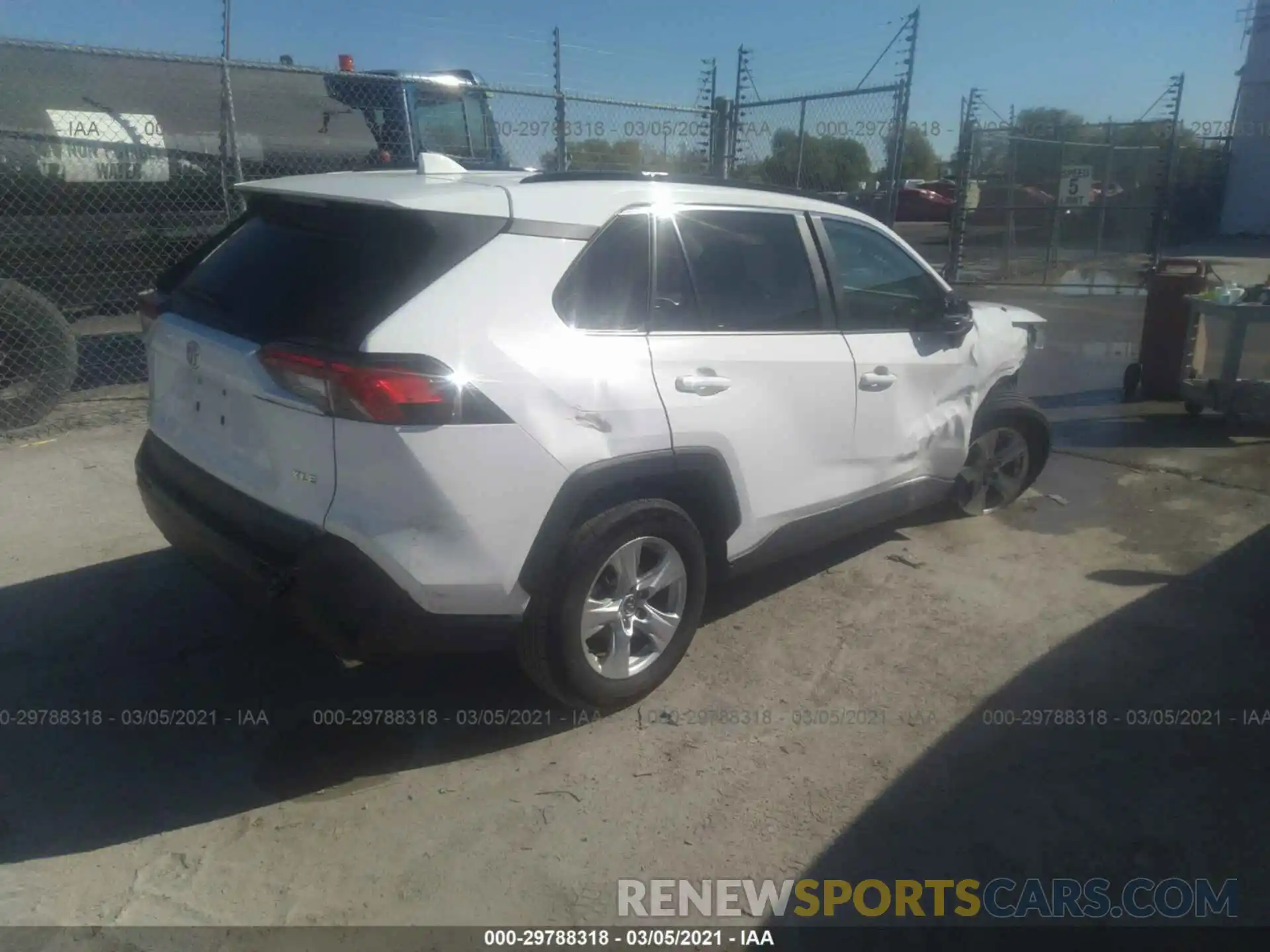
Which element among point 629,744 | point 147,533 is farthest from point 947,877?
point 147,533

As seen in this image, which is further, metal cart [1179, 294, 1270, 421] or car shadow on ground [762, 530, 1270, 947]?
metal cart [1179, 294, 1270, 421]

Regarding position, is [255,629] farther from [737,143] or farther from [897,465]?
[737,143]

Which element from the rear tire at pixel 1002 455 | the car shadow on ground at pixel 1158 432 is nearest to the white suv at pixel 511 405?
the rear tire at pixel 1002 455

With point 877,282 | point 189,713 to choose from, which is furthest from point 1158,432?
point 189,713

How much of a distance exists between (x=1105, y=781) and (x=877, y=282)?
2.32m

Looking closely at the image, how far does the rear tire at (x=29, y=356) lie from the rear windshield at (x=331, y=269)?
4.23m

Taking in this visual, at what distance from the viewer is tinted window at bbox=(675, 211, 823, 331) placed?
360cm

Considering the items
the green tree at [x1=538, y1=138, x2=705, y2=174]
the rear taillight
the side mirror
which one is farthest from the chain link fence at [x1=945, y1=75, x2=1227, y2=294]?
the rear taillight

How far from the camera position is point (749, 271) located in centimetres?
381

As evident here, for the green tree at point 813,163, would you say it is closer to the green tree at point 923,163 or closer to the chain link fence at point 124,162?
the chain link fence at point 124,162

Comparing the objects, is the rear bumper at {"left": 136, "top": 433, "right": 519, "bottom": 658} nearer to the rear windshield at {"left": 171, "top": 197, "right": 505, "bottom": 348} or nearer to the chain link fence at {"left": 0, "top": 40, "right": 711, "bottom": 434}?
the rear windshield at {"left": 171, "top": 197, "right": 505, "bottom": 348}

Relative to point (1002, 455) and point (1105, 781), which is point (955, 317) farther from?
point (1105, 781)

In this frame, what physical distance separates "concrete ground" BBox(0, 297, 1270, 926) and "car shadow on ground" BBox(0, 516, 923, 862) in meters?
0.01

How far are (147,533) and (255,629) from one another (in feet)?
4.42
